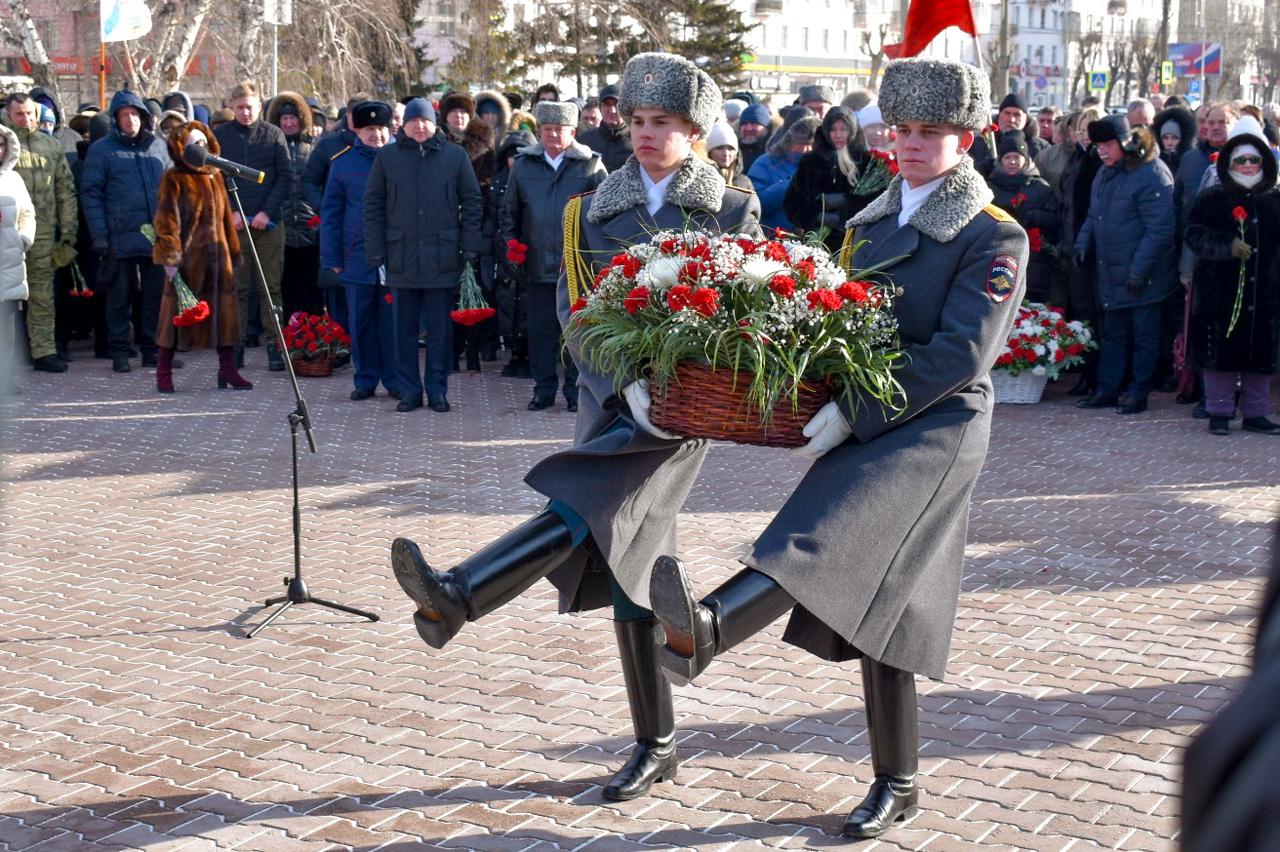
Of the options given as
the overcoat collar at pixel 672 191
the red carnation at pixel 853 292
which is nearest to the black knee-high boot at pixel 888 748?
the red carnation at pixel 853 292

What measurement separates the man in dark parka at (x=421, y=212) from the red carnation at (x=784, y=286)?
781 centimetres

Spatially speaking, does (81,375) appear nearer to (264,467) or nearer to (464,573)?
(264,467)

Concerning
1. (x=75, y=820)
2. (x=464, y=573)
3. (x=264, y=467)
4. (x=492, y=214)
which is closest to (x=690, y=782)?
(x=464, y=573)

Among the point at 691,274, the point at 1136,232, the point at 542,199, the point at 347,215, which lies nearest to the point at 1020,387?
the point at 1136,232

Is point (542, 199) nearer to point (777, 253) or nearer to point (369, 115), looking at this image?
point (369, 115)

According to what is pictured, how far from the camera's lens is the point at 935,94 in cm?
416

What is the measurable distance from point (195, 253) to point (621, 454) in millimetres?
8712

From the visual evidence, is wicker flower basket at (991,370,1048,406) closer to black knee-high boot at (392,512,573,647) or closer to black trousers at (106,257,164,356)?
black trousers at (106,257,164,356)

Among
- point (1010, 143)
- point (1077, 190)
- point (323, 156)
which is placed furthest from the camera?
point (1010, 143)

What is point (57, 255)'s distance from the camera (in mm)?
13734

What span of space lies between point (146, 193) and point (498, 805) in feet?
32.5

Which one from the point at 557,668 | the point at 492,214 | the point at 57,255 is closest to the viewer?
the point at 557,668

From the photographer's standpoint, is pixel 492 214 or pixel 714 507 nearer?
pixel 714 507

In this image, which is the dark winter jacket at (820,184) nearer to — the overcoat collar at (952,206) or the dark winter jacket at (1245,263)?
the dark winter jacket at (1245,263)
